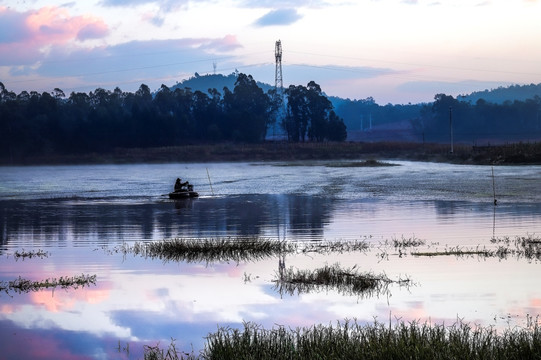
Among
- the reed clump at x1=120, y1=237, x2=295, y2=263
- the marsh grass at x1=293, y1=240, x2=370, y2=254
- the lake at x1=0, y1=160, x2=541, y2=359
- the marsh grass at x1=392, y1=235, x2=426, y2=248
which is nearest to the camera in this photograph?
the lake at x1=0, y1=160, x2=541, y2=359

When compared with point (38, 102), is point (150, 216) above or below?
below

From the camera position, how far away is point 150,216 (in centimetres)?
4438

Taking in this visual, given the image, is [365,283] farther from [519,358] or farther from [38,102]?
[38,102]

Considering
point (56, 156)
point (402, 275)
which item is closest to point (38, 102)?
point (56, 156)

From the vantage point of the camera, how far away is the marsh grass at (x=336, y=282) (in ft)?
60.9

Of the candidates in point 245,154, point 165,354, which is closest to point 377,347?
point 165,354

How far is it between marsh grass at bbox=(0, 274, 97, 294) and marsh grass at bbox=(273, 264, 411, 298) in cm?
532

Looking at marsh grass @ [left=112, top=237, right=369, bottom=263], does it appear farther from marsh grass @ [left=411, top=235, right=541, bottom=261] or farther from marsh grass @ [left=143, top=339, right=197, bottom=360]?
marsh grass @ [left=143, top=339, right=197, bottom=360]

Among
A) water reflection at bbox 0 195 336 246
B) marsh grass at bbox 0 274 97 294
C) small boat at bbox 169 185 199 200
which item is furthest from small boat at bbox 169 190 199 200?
marsh grass at bbox 0 274 97 294

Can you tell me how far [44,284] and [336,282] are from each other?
791 cm

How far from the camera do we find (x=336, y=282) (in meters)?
19.4

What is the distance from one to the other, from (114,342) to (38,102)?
18770 cm

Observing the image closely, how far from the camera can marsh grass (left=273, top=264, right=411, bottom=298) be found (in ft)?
60.9

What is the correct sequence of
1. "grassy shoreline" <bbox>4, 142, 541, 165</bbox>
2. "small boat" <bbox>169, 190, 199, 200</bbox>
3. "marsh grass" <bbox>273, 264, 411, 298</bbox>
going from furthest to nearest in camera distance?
"grassy shoreline" <bbox>4, 142, 541, 165</bbox>, "small boat" <bbox>169, 190, 199, 200</bbox>, "marsh grass" <bbox>273, 264, 411, 298</bbox>
